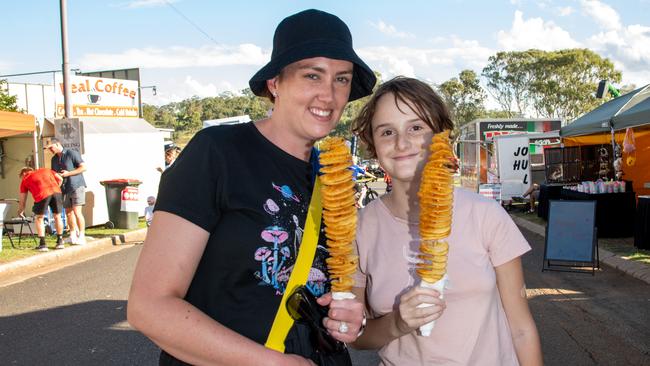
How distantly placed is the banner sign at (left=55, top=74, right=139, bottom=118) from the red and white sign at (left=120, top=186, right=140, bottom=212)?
4.92 meters

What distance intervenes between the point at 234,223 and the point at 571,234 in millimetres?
9417

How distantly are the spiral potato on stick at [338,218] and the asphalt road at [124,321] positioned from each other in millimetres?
3837

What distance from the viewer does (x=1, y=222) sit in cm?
1227

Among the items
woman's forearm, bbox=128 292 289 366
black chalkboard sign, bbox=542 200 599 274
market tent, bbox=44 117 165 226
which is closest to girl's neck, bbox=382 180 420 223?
woman's forearm, bbox=128 292 289 366

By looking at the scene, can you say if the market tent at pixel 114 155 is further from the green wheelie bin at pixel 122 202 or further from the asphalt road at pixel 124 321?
the asphalt road at pixel 124 321

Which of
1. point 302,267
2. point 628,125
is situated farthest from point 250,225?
point 628,125

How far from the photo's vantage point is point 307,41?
222cm

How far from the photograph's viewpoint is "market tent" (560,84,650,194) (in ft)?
41.7

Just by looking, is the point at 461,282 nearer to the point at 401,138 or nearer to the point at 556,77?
the point at 401,138

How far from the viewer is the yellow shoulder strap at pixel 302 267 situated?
201 centimetres

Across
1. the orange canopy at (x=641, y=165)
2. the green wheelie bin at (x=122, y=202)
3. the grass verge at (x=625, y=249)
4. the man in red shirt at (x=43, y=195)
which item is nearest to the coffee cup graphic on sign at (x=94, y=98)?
the green wheelie bin at (x=122, y=202)

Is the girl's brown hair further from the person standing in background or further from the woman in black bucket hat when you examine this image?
the person standing in background

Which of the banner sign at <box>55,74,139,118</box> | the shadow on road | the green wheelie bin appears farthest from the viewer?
the banner sign at <box>55,74,139,118</box>

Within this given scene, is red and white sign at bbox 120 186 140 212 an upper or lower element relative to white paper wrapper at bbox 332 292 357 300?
lower
